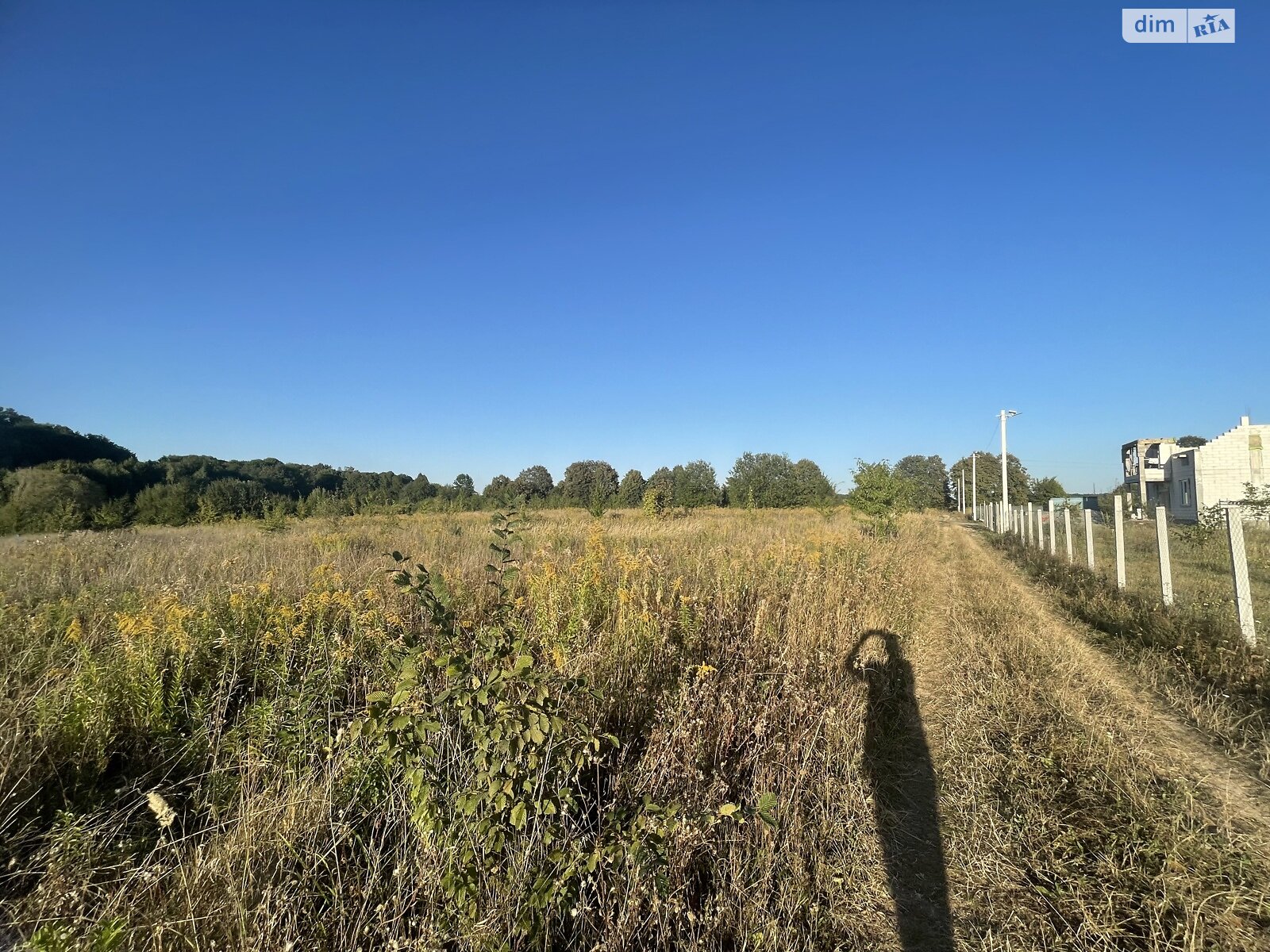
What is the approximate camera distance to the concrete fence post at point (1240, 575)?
5395 millimetres

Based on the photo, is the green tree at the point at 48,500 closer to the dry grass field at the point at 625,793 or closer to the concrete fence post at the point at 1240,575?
the dry grass field at the point at 625,793

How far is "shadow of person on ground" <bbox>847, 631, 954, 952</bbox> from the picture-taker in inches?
95.0

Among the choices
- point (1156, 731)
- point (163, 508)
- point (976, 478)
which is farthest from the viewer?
point (976, 478)

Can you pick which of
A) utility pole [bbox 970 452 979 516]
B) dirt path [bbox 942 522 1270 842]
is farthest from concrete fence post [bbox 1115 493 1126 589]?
utility pole [bbox 970 452 979 516]

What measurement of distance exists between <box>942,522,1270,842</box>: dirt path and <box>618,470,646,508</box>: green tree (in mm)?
21398

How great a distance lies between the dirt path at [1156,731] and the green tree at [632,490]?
21398mm

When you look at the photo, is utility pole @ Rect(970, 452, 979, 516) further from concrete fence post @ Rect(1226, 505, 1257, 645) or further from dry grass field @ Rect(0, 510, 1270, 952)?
dry grass field @ Rect(0, 510, 1270, 952)

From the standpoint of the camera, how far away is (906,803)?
328cm

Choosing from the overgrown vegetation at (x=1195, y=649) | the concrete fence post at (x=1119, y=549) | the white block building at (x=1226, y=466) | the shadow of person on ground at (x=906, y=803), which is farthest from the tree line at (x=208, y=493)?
the white block building at (x=1226, y=466)

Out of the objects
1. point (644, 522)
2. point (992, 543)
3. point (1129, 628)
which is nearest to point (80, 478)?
point (644, 522)

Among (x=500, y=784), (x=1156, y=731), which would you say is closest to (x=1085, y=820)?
(x=1156, y=731)

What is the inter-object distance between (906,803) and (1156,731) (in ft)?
7.43

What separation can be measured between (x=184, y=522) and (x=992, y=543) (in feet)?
102

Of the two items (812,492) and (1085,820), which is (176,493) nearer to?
(1085,820)
